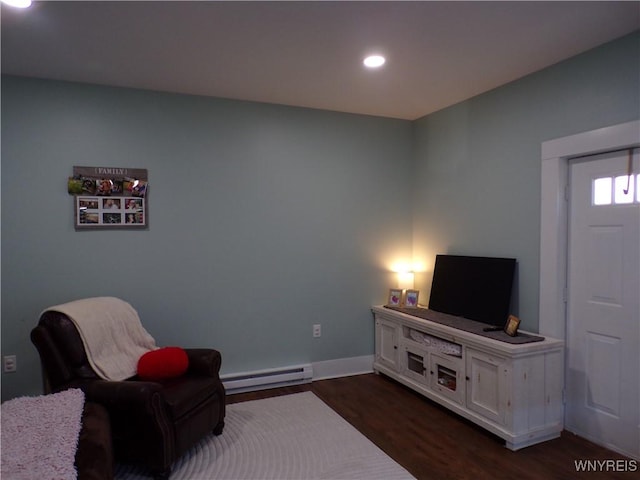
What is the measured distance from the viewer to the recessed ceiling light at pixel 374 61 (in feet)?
8.90

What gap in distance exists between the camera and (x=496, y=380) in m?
2.73

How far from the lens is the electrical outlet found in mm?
2975

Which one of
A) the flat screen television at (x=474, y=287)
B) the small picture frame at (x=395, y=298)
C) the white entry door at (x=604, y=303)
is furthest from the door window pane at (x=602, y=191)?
the small picture frame at (x=395, y=298)

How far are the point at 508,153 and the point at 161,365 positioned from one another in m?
2.93

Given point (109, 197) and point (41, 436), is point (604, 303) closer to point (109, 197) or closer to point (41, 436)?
point (41, 436)

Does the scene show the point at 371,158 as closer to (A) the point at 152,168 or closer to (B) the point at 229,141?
(B) the point at 229,141

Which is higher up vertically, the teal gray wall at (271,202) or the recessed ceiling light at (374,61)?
the recessed ceiling light at (374,61)

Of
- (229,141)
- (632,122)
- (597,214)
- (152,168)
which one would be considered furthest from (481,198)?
(152,168)

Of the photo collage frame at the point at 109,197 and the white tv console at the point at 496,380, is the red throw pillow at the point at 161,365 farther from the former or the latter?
the white tv console at the point at 496,380

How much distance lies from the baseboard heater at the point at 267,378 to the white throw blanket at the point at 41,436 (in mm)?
1580

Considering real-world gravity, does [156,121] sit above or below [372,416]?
above

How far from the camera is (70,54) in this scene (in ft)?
8.65

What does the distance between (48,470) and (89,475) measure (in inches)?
6.4

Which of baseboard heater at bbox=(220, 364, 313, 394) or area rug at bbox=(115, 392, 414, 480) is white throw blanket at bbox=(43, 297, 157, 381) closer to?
area rug at bbox=(115, 392, 414, 480)
